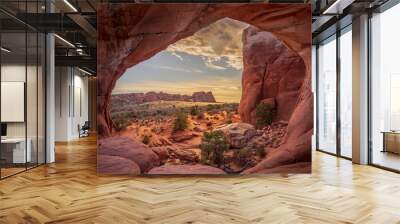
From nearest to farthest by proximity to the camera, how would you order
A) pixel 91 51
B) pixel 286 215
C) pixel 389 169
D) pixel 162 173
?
pixel 286 215 < pixel 162 173 < pixel 389 169 < pixel 91 51

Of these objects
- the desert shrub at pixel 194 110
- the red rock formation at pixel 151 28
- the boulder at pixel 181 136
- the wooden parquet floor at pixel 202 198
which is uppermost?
the red rock formation at pixel 151 28

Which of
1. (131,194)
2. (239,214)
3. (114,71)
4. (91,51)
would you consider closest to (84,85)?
(91,51)

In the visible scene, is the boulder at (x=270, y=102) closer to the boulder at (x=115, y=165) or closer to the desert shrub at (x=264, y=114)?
the desert shrub at (x=264, y=114)

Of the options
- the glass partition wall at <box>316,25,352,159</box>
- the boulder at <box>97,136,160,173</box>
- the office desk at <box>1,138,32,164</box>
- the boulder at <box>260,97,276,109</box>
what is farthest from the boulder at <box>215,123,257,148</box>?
the office desk at <box>1,138,32,164</box>

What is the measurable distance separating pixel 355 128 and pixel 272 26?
338cm

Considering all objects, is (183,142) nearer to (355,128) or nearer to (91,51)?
(355,128)

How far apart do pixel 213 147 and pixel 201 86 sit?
1.11 m

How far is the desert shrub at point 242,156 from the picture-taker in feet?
21.9

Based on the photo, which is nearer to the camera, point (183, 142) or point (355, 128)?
point (183, 142)

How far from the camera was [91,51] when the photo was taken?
13.8 meters

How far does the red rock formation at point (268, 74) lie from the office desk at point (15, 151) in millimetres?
4249

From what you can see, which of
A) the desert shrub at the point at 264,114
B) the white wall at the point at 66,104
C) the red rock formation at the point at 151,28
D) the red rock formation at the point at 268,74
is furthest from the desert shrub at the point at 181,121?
the white wall at the point at 66,104

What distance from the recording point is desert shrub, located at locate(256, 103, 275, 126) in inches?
262

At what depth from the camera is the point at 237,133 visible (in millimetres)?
6688
